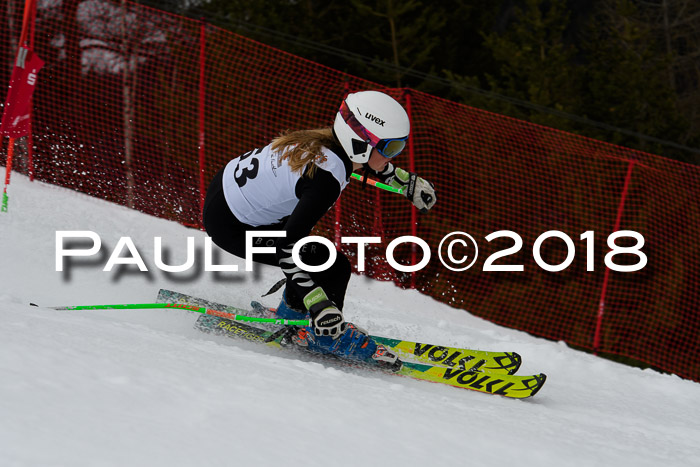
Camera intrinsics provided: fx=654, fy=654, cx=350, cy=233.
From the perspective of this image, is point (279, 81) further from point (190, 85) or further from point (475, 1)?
point (475, 1)

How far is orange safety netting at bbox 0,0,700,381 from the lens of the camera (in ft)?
22.4

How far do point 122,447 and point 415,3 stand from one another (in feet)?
32.1

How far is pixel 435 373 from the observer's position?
365 centimetres

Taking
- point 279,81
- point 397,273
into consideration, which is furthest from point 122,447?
point 279,81

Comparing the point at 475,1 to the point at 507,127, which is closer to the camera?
the point at 507,127

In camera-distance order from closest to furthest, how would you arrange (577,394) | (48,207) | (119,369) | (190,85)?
(119,369)
(577,394)
(48,207)
(190,85)

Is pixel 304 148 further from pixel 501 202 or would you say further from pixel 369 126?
pixel 501 202

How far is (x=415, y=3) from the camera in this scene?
10.4m

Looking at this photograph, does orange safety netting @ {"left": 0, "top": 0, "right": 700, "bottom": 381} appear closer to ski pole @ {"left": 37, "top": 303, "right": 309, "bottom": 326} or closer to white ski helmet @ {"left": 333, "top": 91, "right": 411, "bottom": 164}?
ski pole @ {"left": 37, "top": 303, "right": 309, "bottom": 326}

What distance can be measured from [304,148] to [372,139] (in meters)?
0.34

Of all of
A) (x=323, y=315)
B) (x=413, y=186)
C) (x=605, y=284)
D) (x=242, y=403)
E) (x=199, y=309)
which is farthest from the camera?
(x=605, y=284)

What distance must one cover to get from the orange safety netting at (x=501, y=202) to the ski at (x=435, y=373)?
8.92 feet

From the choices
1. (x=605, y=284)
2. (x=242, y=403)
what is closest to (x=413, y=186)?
(x=242, y=403)

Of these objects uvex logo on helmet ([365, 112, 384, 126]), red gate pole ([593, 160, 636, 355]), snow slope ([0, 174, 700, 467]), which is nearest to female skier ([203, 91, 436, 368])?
uvex logo on helmet ([365, 112, 384, 126])
